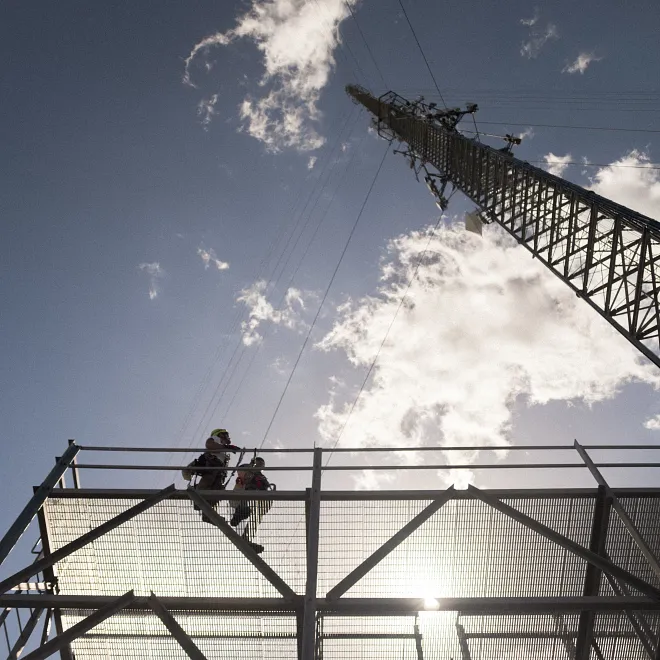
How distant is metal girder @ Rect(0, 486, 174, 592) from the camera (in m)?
5.69

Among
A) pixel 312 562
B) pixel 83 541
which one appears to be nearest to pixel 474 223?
pixel 312 562

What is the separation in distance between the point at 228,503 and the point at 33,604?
2.66 meters

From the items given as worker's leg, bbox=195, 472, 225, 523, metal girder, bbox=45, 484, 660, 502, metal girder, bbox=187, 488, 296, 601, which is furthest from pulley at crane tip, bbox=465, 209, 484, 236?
metal girder, bbox=187, 488, 296, 601

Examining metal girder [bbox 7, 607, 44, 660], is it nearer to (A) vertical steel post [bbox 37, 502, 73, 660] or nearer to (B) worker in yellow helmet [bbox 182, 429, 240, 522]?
(A) vertical steel post [bbox 37, 502, 73, 660]

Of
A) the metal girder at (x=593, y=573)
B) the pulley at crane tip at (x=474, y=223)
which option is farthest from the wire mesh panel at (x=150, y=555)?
the pulley at crane tip at (x=474, y=223)

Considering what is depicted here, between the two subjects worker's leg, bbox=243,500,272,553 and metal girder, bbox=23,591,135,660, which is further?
worker's leg, bbox=243,500,272,553

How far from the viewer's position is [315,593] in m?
5.29

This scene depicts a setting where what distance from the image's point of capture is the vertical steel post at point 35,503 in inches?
231

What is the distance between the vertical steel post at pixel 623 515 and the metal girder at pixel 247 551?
412 cm

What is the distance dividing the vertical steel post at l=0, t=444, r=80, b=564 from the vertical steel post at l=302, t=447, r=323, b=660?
11.6 feet

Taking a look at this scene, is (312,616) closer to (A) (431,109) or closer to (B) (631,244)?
(B) (631,244)

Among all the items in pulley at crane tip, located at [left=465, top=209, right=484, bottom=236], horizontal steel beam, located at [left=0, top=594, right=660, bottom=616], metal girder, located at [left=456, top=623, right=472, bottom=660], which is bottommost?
metal girder, located at [left=456, top=623, right=472, bottom=660]

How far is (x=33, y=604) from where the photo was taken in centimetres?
547

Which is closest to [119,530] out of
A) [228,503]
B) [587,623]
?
[228,503]
